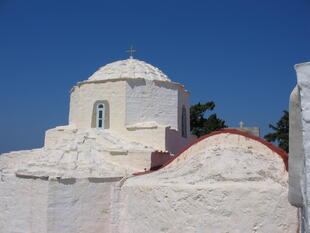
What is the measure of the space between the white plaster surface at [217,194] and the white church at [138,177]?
0.8 inches

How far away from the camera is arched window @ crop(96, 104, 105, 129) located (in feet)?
39.8

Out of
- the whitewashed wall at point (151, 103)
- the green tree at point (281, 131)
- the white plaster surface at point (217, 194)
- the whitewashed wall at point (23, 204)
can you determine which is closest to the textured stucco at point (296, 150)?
the white plaster surface at point (217, 194)

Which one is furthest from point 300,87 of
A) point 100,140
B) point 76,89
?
point 76,89

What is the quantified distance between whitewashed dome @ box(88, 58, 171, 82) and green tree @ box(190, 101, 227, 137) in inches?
553

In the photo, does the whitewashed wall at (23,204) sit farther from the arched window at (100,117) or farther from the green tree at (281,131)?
the green tree at (281,131)

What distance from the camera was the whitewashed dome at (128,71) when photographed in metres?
12.5

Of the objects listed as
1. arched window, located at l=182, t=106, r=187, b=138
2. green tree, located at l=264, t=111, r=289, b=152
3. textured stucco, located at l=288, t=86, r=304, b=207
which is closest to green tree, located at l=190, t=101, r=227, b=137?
green tree, located at l=264, t=111, r=289, b=152

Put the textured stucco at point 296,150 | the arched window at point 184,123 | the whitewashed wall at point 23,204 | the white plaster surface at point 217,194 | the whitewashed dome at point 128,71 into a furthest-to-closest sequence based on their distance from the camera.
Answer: the arched window at point 184,123
the whitewashed dome at point 128,71
the whitewashed wall at point 23,204
the white plaster surface at point 217,194
the textured stucco at point 296,150

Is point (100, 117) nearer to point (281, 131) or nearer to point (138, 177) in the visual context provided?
point (138, 177)

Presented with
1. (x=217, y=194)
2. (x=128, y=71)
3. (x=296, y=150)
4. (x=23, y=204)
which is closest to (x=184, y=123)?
(x=128, y=71)

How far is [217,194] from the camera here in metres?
6.97

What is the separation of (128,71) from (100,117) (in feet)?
6.54

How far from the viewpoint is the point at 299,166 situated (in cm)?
364

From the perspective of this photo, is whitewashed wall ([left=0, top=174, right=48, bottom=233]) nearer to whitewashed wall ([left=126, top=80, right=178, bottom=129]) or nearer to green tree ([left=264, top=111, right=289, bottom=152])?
whitewashed wall ([left=126, top=80, right=178, bottom=129])
